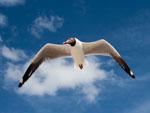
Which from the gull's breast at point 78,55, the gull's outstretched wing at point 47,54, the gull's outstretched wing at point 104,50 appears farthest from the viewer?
the gull's outstretched wing at point 47,54

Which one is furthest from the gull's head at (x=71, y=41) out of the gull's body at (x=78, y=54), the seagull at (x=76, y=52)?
the gull's body at (x=78, y=54)

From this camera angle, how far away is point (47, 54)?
24.2m

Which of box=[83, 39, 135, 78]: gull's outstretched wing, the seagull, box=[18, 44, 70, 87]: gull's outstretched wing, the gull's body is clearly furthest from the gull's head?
box=[18, 44, 70, 87]: gull's outstretched wing

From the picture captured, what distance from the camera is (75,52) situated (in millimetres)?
23422

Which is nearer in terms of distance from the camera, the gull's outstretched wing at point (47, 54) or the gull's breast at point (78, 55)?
the gull's breast at point (78, 55)

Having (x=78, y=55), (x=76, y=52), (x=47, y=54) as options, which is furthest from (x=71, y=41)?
(x=47, y=54)

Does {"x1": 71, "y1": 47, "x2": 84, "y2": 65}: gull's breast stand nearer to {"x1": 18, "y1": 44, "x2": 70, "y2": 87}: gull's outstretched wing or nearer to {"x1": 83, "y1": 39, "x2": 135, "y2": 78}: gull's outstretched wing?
{"x1": 83, "y1": 39, "x2": 135, "y2": 78}: gull's outstretched wing

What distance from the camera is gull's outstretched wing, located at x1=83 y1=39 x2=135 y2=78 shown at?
77.8 ft

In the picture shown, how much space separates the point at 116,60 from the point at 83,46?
129 cm

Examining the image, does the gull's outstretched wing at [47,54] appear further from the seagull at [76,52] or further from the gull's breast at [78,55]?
the gull's breast at [78,55]

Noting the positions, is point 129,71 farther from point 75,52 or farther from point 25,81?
point 25,81

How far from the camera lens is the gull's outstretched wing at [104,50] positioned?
23.7 metres

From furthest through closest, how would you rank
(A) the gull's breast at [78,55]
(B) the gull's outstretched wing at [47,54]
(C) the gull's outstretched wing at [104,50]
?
1. (B) the gull's outstretched wing at [47,54]
2. (C) the gull's outstretched wing at [104,50]
3. (A) the gull's breast at [78,55]

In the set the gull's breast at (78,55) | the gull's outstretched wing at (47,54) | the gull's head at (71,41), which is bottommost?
the gull's breast at (78,55)
